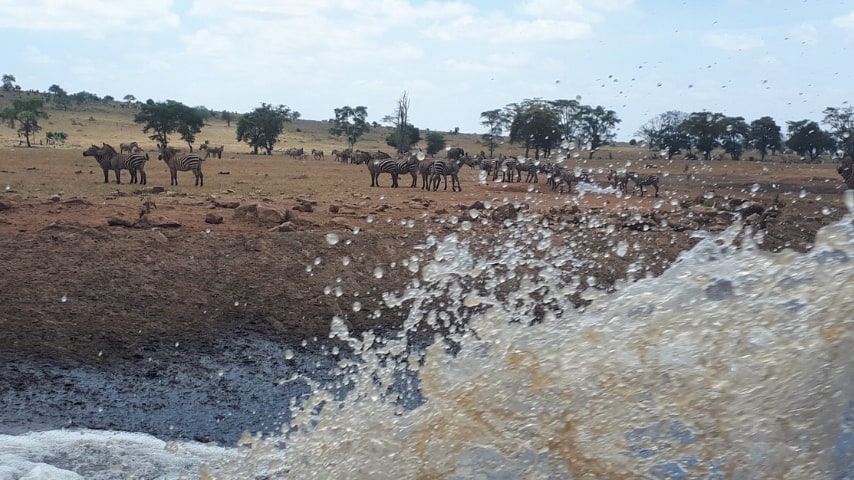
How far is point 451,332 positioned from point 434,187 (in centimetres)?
1318

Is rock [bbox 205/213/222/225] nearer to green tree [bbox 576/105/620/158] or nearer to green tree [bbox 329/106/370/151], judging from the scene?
green tree [bbox 576/105/620/158]

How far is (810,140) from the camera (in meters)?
40.0

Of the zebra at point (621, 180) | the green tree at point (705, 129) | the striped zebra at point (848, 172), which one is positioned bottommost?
the zebra at point (621, 180)

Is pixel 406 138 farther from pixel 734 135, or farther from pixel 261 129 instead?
pixel 734 135

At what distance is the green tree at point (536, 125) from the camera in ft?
102

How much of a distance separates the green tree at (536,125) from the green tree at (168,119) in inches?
749

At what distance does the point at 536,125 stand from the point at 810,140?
15721mm

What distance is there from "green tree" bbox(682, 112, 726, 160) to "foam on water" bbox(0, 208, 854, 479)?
3201cm

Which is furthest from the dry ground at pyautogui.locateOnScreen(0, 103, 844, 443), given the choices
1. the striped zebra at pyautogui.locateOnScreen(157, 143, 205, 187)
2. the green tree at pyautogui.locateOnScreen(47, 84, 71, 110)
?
the green tree at pyautogui.locateOnScreen(47, 84, 71, 110)

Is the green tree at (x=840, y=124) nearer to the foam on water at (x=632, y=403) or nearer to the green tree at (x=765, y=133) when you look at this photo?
the green tree at (x=765, y=133)

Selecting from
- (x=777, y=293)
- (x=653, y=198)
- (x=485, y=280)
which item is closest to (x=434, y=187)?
(x=653, y=198)

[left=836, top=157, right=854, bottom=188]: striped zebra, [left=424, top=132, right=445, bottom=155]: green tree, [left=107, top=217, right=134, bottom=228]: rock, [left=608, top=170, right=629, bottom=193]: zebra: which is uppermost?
[left=424, top=132, right=445, bottom=155]: green tree

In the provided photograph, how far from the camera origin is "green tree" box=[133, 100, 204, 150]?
1708 inches

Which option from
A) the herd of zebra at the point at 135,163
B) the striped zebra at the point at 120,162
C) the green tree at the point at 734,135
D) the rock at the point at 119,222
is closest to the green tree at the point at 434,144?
the green tree at the point at 734,135
